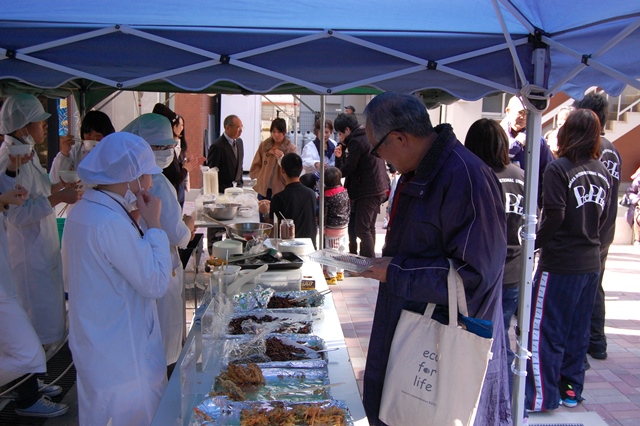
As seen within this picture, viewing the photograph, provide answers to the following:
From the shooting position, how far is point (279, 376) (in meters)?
2.21

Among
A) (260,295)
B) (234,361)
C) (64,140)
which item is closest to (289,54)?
(260,295)

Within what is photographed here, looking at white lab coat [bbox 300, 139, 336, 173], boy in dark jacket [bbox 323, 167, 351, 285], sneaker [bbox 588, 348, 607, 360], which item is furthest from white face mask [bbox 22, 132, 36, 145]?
white lab coat [bbox 300, 139, 336, 173]

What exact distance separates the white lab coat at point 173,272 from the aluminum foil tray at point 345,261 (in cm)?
110

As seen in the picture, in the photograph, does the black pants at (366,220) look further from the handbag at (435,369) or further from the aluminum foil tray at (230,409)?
the aluminum foil tray at (230,409)

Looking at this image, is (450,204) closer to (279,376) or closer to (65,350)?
(279,376)

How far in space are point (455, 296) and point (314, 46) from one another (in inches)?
60.1

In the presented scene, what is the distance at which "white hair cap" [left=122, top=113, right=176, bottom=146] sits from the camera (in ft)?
11.1

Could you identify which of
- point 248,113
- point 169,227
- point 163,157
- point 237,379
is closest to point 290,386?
point 237,379

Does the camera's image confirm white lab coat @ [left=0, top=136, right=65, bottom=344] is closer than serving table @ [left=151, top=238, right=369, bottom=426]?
No

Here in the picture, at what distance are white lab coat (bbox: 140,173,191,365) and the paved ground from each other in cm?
138

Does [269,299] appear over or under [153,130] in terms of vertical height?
under

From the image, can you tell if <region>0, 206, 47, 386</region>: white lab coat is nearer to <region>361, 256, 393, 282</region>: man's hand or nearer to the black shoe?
<region>361, 256, 393, 282</region>: man's hand

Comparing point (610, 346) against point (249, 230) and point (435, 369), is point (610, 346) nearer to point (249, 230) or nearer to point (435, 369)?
point (249, 230)

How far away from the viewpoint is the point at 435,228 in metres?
2.06
